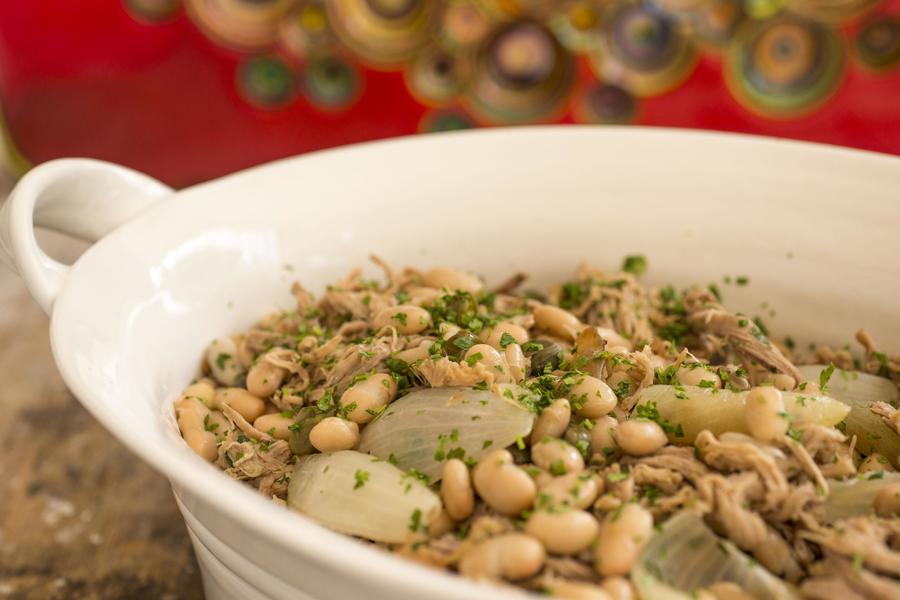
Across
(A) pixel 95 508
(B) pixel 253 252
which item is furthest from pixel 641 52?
(A) pixel 95 508

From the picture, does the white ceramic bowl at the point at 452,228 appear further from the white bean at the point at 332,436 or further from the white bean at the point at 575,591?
the white bean at the point at 575,591

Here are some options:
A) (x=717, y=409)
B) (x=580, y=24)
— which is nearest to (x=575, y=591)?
(x=717, y=409)

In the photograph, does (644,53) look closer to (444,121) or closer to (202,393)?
(444,121)

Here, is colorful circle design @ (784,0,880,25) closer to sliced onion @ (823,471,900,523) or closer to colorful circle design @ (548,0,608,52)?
colorful circle design @ (548,0,608,52)

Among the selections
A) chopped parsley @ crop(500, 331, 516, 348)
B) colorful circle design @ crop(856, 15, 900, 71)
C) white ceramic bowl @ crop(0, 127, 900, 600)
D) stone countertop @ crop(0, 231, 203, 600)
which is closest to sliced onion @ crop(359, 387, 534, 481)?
chopped parsley @ crop(500, 331, 516, 348)

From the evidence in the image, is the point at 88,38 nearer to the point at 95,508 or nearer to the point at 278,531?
the point at 95,508
